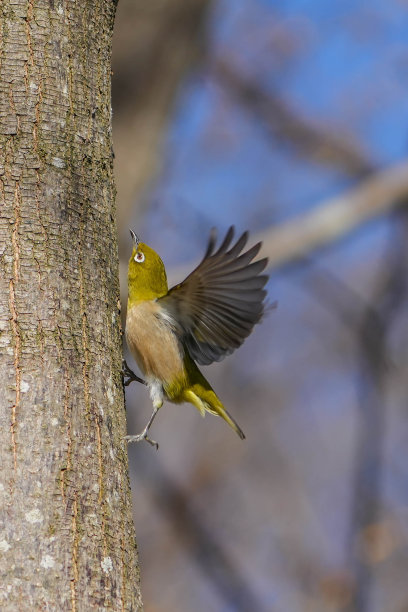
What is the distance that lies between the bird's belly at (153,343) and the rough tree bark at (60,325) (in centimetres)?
119

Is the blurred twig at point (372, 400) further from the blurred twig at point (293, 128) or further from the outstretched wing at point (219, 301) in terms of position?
the outstretched wing at point (219, 301)

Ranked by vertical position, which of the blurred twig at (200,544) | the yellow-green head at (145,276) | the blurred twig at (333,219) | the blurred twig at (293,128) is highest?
the blurred twig at (293,128)

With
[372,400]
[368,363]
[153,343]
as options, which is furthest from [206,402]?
[372,400]

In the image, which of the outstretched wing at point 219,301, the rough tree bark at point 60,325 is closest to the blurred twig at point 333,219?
the outstretched wing at point 219,301

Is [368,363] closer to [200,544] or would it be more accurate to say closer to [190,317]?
[200,544]

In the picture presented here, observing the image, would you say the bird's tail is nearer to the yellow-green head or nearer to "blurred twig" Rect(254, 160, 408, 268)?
the yellow-green head

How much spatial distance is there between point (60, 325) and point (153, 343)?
142cm

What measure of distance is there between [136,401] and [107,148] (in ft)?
24.0

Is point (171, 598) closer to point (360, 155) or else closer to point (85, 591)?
point (360, 155)

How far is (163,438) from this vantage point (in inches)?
419

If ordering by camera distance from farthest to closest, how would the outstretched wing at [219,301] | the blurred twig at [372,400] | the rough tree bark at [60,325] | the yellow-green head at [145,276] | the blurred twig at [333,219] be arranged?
1. the blurred twig at [372,400]
2. the blurred twig at [333,219]
3. the yellow-green head at [145,276]
4. the outstretched wing at [219,301]
5. the rough tree bark at [60,325]

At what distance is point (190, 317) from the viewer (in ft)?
11.1

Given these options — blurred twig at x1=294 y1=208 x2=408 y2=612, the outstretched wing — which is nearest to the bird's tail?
the outstretched wing

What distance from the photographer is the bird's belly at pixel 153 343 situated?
3449mm
